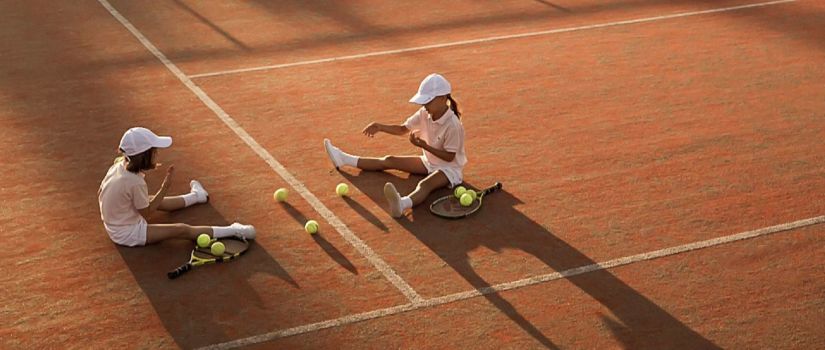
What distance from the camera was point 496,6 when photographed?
17.6 metres

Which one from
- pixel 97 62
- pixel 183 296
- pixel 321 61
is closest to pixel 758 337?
pixel 183 296

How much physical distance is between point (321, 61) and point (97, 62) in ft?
9.26

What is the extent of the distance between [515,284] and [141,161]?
120 inches

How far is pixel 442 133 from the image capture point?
10281 millimetres

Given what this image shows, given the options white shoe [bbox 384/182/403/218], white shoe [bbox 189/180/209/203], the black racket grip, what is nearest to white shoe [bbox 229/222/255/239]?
white shoe [bbox 189/180/209/203]

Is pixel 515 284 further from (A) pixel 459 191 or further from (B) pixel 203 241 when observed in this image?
(B) pixel 203 241

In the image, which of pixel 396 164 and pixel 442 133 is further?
pixel 396 164

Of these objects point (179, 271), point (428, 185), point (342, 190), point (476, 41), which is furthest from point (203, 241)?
point (476, 41)

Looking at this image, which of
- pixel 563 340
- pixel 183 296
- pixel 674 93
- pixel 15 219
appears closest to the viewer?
pixel 563 340

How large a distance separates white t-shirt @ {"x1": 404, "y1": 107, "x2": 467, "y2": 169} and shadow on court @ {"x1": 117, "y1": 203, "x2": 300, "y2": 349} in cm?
201

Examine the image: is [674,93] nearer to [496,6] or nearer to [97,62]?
[496,6]

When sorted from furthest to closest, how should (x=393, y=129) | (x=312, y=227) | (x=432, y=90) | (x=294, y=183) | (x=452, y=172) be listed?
(x=294, y=183)
(x=393, y=129)
(x=452, y=172)
(x=432, y=90)
(x=312, y=227)

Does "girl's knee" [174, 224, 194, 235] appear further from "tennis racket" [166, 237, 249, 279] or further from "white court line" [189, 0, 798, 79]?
"white court line" [189, 0, 798, 79]

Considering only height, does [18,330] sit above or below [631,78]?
below
